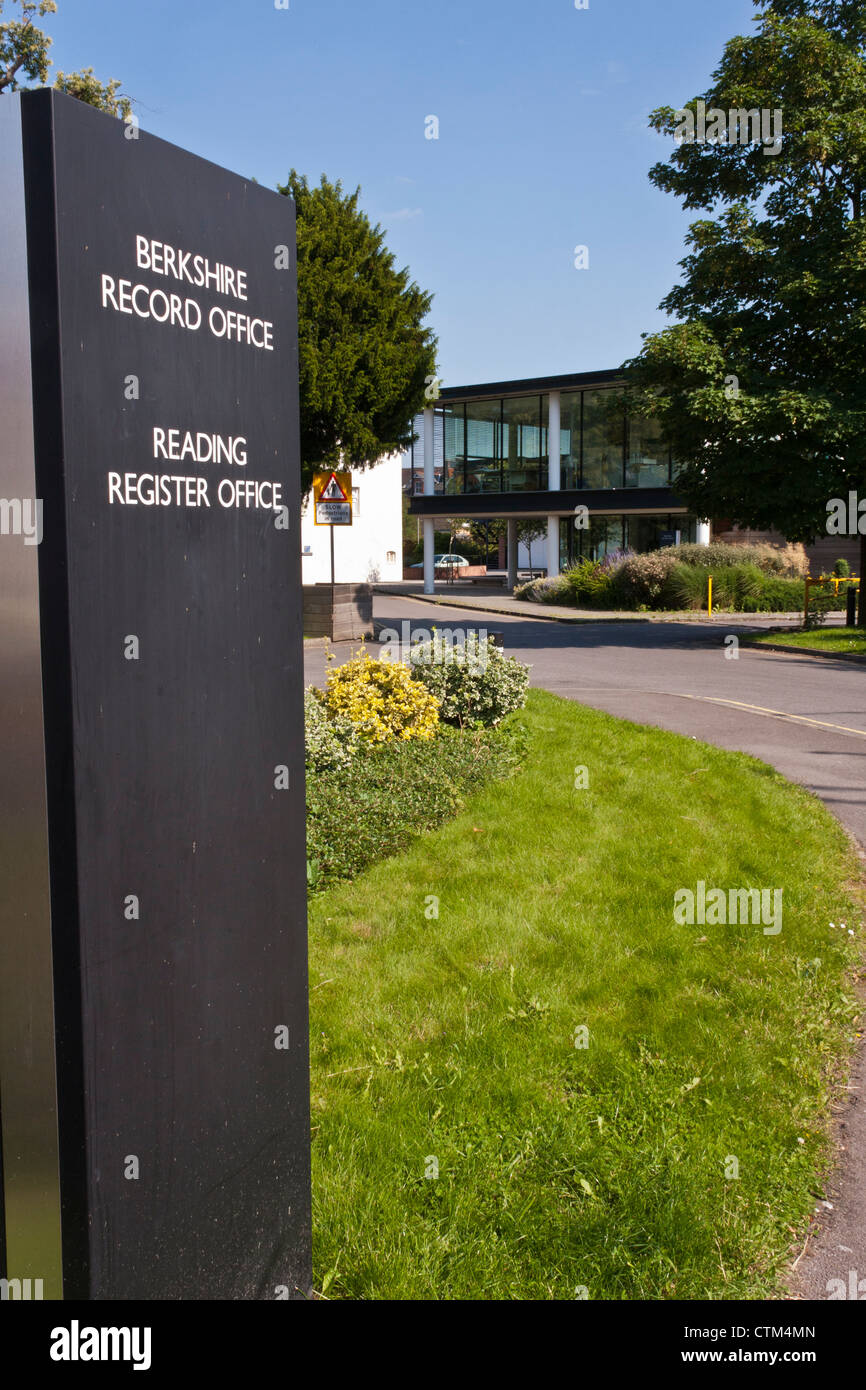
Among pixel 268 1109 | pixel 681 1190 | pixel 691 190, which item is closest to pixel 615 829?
pixel 681 1190

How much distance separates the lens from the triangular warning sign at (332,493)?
19453mm

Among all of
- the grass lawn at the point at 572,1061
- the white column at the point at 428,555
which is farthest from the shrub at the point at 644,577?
the grass lawn at the point at 572,1061

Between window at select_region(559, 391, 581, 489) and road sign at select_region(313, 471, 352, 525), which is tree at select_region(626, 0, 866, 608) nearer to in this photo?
road sign at select_region(313, 471, 352, 525)

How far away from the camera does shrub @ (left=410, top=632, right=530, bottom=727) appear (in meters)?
10.5

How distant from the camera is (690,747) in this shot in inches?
Result: 395

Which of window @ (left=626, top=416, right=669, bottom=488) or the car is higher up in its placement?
window @ (left=626, top=416, right=669, bottom=488)

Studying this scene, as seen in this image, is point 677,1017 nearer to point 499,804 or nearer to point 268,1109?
point 268,1109

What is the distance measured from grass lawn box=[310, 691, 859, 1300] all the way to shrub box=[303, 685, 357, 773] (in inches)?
65.3

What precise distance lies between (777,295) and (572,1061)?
64.7 feet

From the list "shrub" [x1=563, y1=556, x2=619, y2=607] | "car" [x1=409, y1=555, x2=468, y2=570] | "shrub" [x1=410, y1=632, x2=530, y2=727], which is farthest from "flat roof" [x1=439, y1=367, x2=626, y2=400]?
"shrub" [x1=410, y1=632, x2=530, y2=727]

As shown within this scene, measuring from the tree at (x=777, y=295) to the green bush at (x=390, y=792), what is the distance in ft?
43.0

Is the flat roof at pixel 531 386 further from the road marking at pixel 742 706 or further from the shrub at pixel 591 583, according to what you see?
the road marking at pixel 742 706

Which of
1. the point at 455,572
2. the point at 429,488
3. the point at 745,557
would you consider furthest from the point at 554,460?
the point at 455,572
